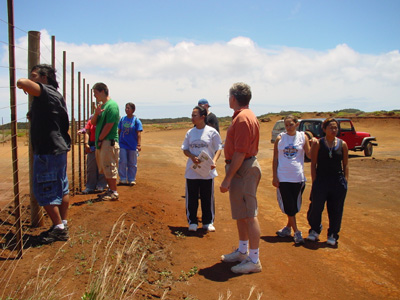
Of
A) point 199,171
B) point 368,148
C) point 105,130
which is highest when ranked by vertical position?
point 105,130

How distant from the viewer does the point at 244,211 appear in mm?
4379

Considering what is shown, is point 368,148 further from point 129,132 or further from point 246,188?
point 246,188

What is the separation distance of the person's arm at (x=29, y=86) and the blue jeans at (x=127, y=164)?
4694mm

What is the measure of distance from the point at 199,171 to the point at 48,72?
2.54 meters

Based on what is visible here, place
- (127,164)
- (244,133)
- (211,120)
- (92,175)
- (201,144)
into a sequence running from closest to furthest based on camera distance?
1. (244,133)
2. (201,144)
3. (211,120)
4. (92,175)
5. (127,164)

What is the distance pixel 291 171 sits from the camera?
5602 millimetres

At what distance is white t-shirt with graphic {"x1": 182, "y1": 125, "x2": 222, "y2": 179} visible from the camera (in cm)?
590

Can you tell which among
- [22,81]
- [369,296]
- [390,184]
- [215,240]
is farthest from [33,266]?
[390,184]

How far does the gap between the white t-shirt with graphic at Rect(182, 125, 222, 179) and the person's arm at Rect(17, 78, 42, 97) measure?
8.06ft

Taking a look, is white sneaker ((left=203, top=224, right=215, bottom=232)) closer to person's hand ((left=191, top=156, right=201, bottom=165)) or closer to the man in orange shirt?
person's hand ((left=191, top=156, right=201, bottom=165))

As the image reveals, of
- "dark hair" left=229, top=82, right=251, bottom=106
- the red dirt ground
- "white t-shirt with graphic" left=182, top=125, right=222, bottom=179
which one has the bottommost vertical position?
the red dirt ground

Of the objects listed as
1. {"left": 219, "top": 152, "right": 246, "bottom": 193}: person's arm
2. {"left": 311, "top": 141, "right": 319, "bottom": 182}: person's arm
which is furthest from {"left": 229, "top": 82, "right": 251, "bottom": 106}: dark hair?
{"left": 311, "top": 141, "right": 319, "bottom": 182}: person's arm

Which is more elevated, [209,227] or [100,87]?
[100,87]

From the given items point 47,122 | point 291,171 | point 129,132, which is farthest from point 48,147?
point 129,132
